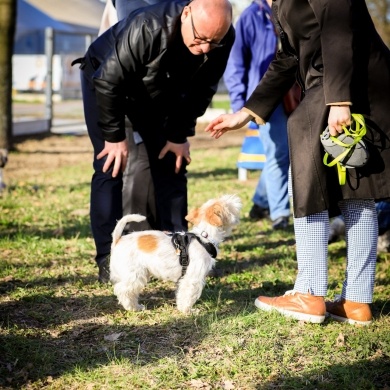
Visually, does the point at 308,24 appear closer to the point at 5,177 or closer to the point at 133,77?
the point at 133,77

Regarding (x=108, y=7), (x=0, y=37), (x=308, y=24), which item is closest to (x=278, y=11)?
(x=308, y=24)

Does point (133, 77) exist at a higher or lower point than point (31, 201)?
higher

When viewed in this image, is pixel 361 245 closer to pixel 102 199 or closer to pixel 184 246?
pixel 184 246

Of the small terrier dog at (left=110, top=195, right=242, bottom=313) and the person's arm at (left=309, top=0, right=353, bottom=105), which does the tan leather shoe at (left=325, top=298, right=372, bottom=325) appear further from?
the person's arm at (left=309, top=0, right=353, bottom=105)

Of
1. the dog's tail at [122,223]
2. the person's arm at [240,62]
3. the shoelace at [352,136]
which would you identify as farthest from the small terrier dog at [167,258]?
the person's arm at [240,62]

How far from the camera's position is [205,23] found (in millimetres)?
3971

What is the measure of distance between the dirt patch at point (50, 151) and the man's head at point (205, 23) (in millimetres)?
5534

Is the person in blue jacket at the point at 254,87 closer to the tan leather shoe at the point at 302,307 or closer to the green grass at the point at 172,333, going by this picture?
the green grass at the point at 172,333

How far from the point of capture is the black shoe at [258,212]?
23.2 ft

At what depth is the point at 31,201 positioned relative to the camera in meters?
7.63

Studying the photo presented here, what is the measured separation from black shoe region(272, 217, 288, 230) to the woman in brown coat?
2580 millimetres

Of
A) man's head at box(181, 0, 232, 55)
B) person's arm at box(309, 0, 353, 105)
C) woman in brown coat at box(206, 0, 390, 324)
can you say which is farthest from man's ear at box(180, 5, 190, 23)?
person's arm at box(309, 0, 353, 105)

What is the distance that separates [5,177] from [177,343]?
20.9ft

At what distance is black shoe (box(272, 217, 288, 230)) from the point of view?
6.57 m
